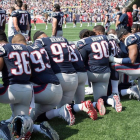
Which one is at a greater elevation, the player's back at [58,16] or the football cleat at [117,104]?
the player's back at [58,16]

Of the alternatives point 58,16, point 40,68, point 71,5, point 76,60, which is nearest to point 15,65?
point 40,68

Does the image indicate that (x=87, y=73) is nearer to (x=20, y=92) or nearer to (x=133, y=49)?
(x=133, y=49)

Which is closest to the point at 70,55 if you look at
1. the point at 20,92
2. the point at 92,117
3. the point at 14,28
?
the point at 92,117

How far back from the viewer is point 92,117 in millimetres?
4324

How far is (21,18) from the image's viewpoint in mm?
9039

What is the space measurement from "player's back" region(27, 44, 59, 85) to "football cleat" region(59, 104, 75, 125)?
0.37 metres

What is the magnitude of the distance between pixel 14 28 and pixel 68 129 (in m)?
5.71

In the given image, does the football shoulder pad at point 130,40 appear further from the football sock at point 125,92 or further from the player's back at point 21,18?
the player's back at point 21,18

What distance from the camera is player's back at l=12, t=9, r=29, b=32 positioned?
8.91 meters

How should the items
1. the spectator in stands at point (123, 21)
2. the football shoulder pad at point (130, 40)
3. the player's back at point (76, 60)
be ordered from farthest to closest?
the spectator in stands at point (123, 21) < the football shoulder pad at point (130, 40) < the player's back at point (76, 60)

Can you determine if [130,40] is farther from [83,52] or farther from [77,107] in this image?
[77,107]

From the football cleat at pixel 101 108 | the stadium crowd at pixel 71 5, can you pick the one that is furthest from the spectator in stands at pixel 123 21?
the stadium crowd at pixel 71 5

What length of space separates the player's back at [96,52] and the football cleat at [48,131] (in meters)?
1.67

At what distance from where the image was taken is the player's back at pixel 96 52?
4902mm
